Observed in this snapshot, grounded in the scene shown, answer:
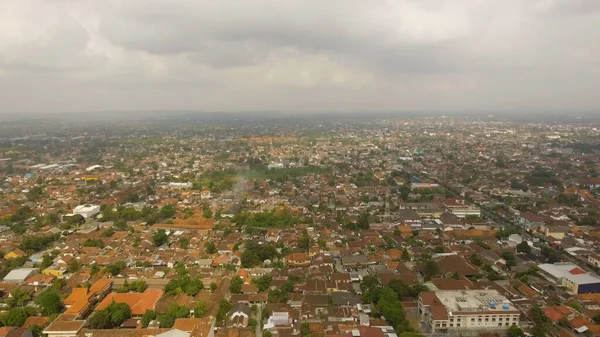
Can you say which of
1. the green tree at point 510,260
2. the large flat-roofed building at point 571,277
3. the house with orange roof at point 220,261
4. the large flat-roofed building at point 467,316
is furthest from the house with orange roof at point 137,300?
the large flat-roofed building at point 571,277

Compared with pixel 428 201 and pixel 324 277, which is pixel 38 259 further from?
pixel 428 201

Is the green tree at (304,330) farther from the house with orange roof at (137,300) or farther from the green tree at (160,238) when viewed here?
the green tree at (160,238)

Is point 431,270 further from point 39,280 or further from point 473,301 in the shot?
point 39,280

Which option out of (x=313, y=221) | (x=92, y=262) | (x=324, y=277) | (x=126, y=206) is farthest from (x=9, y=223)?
(x=324, y=277)

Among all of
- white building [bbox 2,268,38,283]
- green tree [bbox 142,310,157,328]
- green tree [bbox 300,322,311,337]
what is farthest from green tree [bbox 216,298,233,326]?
white building [bbox 2,268,38,283]

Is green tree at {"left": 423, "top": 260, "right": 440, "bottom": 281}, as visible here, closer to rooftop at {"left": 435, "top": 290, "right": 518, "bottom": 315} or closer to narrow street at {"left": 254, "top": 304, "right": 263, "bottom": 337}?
rooftop at {"left": 435, "top": 290, "right": 518, "bottom": 315}

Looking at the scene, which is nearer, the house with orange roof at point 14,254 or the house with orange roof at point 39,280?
the house with orange roof at point 39,280

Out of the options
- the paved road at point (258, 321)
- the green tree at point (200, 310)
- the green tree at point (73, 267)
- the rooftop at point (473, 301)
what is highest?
the rooftop at point (473, 301)
